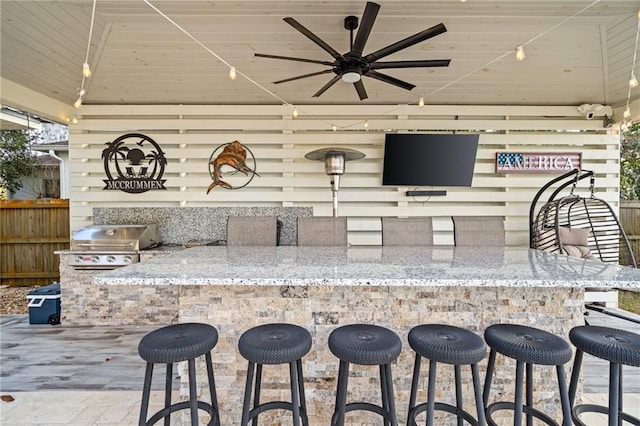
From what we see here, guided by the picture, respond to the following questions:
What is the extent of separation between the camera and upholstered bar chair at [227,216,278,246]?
3.13 m

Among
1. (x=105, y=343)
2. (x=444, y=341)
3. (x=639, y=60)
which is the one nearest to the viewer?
(x=444, y=341)

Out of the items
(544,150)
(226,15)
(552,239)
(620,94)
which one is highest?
(226,15)

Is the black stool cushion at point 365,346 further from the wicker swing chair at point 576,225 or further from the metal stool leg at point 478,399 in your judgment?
the wicker swing chair at point 576,225

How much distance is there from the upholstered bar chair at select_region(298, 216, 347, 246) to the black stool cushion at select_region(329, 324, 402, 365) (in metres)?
1.49

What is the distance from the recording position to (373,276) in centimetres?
151

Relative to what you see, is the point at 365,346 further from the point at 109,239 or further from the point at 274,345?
the point at 109,239

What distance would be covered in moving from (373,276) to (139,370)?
8.14 feet

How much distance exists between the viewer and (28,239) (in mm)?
4996

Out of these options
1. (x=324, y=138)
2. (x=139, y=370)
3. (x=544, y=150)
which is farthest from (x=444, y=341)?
(x=544, y=150)

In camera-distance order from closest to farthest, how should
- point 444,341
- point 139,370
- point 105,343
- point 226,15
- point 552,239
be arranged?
point 444,341 < point 139,370 < point 226,15 < point 105,343 < point 552,239

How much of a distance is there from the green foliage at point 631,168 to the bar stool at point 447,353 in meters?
6.61

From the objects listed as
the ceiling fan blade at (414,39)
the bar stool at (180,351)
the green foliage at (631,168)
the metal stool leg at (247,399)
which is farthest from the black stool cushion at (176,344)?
the green foliage at (631,168)

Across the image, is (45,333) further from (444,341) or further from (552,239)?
(552,239)

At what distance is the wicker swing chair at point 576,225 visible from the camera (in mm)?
3770
